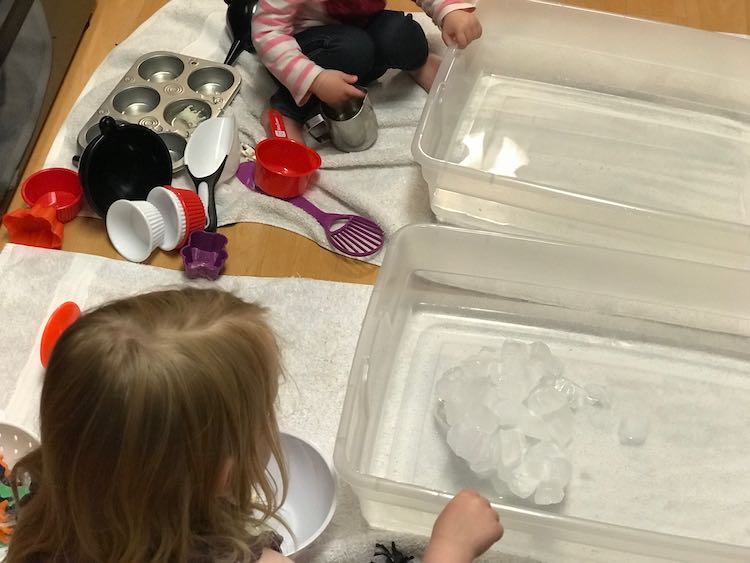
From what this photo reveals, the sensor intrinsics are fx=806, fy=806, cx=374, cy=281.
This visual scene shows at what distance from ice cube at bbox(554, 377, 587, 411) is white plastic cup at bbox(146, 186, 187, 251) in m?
0.49

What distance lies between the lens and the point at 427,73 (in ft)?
4.09

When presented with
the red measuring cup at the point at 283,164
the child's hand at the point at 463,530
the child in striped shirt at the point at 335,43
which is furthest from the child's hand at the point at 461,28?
the child's hand at the point at 463,530

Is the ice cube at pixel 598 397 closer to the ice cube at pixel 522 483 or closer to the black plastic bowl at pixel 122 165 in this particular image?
the ice cube at pixel 522 483

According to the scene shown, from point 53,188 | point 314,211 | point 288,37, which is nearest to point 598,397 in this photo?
point 314,211

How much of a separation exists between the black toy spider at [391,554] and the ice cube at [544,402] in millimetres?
211

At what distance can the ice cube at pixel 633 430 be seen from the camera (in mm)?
891

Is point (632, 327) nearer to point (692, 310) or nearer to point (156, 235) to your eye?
point (692, 310)

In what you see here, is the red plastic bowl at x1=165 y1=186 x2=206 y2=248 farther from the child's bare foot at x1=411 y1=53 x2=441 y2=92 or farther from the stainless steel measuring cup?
the child's bare foot at x1=411 y1=53 x2=441 y2=92

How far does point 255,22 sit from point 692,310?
0.70 meters

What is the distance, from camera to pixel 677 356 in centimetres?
97

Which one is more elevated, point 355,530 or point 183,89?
point 183,89

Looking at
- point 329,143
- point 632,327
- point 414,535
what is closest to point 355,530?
point 414,535

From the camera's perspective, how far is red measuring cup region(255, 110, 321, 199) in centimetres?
107

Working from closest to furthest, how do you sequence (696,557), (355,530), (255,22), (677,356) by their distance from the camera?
(696,557)
(355,530)
(677,356)
(255,22)
